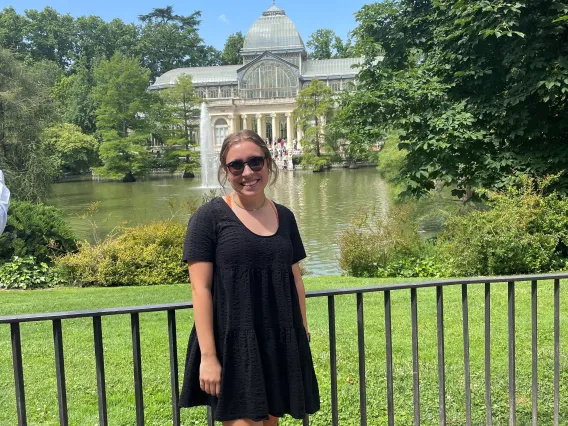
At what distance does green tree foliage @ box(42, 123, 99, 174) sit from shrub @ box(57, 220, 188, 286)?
3470 cm

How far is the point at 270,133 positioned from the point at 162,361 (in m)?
64.6

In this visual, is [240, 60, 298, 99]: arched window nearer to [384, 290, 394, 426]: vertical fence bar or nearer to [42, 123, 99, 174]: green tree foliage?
[42, 123, 99, 174]: green tree foliage

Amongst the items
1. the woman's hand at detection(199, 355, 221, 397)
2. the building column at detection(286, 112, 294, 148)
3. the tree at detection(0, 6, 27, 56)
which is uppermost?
the tree at detection(0, 6, 27, 56)

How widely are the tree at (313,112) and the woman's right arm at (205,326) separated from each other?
42.5 m

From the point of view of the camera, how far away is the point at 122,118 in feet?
143

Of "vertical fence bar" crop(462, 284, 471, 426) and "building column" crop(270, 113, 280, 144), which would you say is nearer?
"vertical fence bar" crop(462, 284, 471, 426)

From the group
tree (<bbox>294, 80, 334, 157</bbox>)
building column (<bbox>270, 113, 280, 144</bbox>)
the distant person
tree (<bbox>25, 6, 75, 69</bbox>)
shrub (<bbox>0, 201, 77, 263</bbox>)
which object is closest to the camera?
the distant person

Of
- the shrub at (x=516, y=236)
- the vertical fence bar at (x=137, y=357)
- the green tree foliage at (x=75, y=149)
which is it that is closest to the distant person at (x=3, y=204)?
the vertical fence bar at (x=137, y=357)

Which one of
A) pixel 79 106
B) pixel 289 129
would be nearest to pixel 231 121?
pixel 289 129

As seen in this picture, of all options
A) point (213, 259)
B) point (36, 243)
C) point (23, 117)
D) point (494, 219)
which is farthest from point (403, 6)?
point (23, 117)

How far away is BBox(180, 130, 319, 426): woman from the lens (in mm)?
2109

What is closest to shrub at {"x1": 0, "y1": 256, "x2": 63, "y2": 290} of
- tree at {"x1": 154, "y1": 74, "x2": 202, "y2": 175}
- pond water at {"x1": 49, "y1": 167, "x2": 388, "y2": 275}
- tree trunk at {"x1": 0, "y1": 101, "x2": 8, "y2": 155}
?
pond water at {"x1": 49, "y1": 167, "x2": 388, "y2": 275}

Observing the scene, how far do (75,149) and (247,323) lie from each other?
45.5 m

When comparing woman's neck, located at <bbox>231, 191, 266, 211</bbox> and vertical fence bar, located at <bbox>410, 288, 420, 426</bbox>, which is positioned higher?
woman's neck, located at <bbox>231, 191, 266, 211</bbox>
